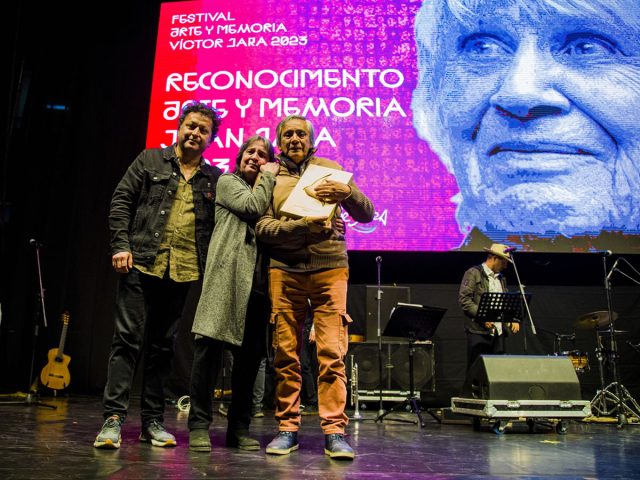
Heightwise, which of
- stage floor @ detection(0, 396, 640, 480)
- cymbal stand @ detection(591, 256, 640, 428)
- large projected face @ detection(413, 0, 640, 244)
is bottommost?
stage floor @ detection(0, 396, 640, 480)

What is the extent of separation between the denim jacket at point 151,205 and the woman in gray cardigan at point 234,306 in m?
0.12

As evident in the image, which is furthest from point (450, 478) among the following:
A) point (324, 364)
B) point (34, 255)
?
point (34, 255)

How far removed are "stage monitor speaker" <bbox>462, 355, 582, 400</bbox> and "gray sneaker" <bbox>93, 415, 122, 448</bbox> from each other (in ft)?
7.95

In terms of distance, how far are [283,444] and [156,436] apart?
0.55 m

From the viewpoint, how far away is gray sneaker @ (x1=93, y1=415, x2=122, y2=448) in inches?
88.4

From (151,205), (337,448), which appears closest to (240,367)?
(337,448)

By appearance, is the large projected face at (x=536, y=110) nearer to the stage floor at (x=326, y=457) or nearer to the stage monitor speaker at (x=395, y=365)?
the stage monitor speaker at (x=395, y=365)

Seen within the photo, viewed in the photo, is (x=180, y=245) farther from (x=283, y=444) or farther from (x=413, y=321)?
(x=413, y=321)

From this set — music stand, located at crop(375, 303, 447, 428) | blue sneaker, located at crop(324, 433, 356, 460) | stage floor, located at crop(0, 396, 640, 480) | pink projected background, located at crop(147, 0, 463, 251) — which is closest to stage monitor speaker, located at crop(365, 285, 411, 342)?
pink projected background, located at crop(147, 0, 463, 251)

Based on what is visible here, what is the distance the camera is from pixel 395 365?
5.41 metres

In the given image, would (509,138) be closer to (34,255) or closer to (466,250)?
(466,250)

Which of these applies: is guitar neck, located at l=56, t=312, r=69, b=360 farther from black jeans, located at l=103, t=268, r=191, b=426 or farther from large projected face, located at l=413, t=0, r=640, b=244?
large projected face, located at l=413, t=0, r=640, b=244

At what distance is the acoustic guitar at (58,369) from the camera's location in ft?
18.2

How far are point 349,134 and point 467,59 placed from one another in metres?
1.32
